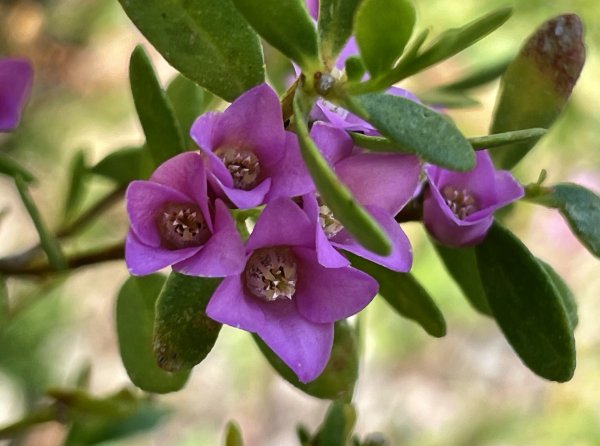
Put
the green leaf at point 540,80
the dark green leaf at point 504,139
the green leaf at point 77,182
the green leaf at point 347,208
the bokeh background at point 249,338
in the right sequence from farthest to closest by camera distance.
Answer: the bokeh background at point 249,338, the green leaf at point 77,182, the green leaf at point 540,80, the dark green leaf at point 504,139, the green leaf at point 347,208

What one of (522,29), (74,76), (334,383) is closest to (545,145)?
(522,29)

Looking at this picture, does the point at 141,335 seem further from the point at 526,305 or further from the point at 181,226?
the point at 526,305

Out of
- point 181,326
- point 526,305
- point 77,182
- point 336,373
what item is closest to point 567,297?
point 526,305

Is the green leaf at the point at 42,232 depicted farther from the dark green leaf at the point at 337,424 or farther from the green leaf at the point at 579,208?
the green leaf at the point at 579,208

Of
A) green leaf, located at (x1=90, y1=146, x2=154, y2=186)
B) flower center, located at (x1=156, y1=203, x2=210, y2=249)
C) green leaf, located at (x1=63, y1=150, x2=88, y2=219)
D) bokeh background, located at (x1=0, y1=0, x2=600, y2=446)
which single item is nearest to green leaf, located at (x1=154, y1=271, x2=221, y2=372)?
flower center, located at (x1=156, y1=203, x2=210, y2=249)

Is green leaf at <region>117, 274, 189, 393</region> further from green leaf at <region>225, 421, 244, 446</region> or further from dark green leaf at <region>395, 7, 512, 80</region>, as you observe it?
dark green leaf at <region>395, 7, 512, 80</region>

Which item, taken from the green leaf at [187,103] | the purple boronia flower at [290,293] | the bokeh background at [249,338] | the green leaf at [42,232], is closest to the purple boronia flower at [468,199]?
the purple boronia flower at [290,293]

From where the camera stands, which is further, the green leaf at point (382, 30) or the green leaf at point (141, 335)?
the green leaf at point (141, 335)
